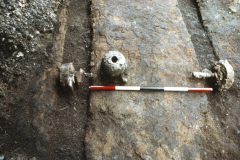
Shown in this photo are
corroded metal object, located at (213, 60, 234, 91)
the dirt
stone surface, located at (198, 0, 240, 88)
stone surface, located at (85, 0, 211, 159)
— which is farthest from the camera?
stone surface, located at (198, 0, 240, 88)

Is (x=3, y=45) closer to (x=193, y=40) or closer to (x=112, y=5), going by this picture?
(x=112, y=5)

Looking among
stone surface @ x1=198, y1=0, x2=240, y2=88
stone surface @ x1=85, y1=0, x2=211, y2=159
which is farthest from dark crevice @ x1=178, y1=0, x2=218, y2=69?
stone surface @ x1=85, y1=0, x2=211, y2=159

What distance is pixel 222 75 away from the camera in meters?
2.15

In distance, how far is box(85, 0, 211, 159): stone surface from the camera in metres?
1.92

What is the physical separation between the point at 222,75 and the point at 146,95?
102 cm

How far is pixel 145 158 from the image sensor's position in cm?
185

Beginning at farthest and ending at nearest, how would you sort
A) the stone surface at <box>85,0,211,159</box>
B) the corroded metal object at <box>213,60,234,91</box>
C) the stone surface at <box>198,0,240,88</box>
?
the stone surface at <box>198,0,240,88</box>
the corroded metal object at <box>213,60,234,91</box>
the stone surface at <box>85,0,211,159</box>

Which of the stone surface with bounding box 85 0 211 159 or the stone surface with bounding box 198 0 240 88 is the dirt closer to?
the stone surface with bounding box 85 0 211 159

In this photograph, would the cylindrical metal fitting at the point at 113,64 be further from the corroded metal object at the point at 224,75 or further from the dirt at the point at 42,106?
the corroded metal object at the point at 224,75

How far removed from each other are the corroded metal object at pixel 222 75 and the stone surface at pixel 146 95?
146 mm

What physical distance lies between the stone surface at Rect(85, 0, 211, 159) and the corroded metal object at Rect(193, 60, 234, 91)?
0.48 feet

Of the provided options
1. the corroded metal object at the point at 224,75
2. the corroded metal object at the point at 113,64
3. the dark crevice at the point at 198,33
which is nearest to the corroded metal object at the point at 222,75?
the corroded metal object at the point at 224,75

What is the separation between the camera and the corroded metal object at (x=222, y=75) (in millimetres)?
2100

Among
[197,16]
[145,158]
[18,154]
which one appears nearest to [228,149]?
[145,158]
